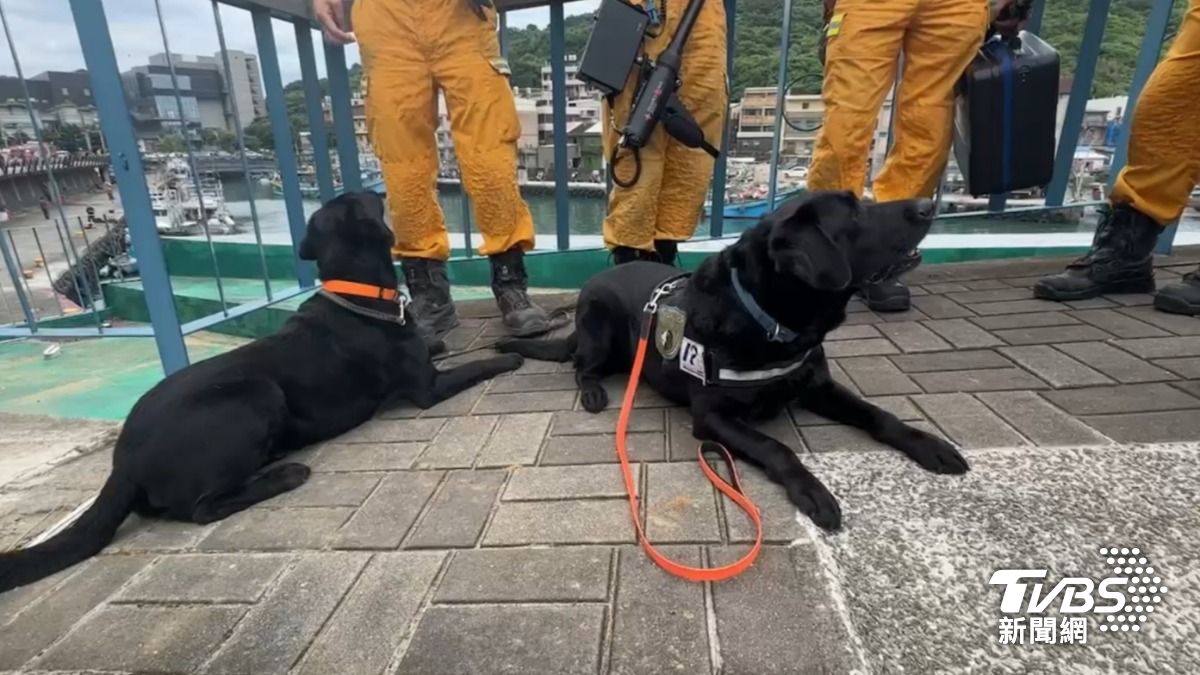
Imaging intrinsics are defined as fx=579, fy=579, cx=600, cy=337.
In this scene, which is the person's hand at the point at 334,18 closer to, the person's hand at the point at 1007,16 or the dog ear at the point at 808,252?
the dog ear at the point at 808,252

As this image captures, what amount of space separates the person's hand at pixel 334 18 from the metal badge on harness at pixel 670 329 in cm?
214

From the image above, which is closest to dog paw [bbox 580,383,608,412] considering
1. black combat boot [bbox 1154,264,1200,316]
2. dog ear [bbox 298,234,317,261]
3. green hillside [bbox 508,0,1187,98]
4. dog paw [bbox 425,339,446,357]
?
dog paw [bbox 425,339,446,357]

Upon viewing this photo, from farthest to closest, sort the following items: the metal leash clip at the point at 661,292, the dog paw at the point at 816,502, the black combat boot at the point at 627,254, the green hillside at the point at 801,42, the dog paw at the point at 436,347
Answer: the green hillside at the point at 801,42
the black combat boot at the point at 627,254
the dog paw at the point at 436,347
the metal leash clip at the point at 661,292
the dog paw at the point at 816,502

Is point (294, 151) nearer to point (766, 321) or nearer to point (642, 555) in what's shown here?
point (766, 321)

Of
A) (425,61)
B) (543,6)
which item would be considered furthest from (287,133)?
(543,6)

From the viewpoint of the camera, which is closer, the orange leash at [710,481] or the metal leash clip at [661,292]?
the orange leash at [710,481]

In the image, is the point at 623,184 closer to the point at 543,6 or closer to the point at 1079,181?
the point at 543,6

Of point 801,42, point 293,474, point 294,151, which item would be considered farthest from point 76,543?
point 801,42

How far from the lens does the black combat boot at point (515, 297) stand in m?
2.82

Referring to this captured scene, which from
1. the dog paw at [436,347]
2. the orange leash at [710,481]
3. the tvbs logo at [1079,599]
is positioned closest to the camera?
the tvbs logo at [1079,599]

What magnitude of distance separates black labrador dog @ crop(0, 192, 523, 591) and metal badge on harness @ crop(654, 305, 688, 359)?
824 millimetres

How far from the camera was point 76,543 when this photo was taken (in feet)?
4.56

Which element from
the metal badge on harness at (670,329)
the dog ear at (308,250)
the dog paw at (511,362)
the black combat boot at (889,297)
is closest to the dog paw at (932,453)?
the metal badge on harness at (670,329)

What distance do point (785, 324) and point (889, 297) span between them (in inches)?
52.3
